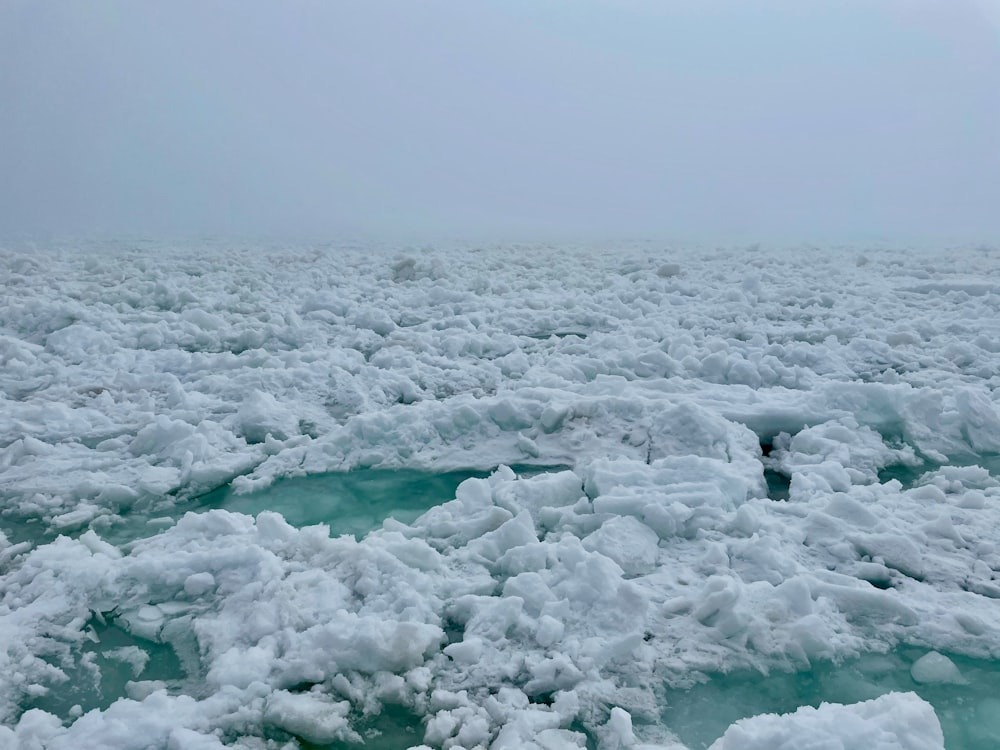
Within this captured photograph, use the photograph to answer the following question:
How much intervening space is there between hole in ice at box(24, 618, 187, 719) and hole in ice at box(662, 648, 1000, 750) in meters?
1.54

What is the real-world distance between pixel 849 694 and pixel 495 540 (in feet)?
4.34

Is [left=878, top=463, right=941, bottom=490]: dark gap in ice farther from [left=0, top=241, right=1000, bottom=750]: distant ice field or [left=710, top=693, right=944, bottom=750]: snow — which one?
[left=710, top=693, right=944, bottom=750]: snow

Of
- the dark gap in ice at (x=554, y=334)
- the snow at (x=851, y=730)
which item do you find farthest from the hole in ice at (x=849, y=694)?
the dark gap in ice at (x=554, y=334)

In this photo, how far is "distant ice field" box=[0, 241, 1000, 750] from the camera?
2.05 m

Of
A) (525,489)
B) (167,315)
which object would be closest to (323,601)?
(525,489)

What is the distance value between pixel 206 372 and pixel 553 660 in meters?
3.98

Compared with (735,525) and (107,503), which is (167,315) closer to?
(107,503)

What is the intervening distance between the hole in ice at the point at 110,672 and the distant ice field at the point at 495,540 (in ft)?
0.03

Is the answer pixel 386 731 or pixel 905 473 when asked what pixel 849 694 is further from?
pixel 905 473

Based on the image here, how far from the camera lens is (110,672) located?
2.23m

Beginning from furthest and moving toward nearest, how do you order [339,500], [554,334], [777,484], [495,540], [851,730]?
1. [554,334]
2. [777,484]
3. [339,500]
4. [495,540]
5. [851,730]

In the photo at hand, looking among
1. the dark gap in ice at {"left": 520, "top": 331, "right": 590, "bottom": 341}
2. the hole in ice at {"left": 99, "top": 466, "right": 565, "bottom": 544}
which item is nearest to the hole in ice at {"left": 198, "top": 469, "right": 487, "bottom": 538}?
the hole in ice at {"left": 99, "top": 466, "right": 565, "bottom": 544}

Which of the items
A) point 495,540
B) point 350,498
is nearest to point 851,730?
point 495,540

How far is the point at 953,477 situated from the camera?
3.54 meters
